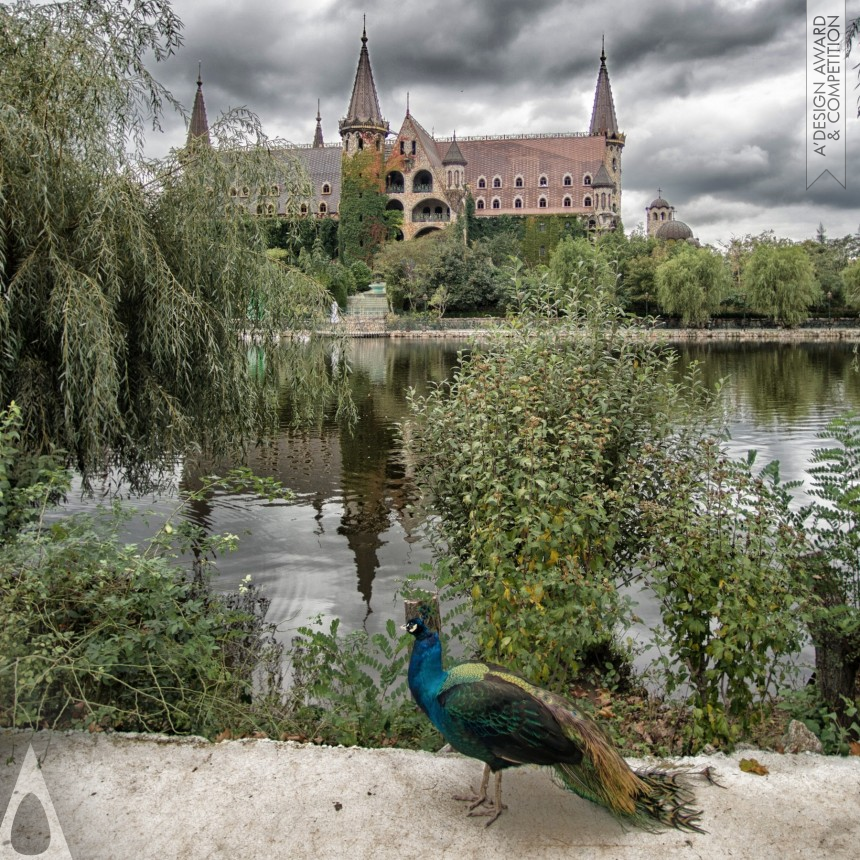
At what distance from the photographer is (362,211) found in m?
Result: 69.4

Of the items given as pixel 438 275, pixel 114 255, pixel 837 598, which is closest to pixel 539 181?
pixel 438 275

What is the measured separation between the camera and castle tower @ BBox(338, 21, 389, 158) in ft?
232

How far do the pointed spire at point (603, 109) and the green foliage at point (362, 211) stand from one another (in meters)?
25.6

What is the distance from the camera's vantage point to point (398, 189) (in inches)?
2844

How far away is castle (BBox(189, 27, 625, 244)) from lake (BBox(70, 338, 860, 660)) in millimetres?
49239

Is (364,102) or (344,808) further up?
(364,102)

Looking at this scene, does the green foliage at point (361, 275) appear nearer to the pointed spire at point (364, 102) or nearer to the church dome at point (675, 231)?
the pointed spire at point (364, 102)

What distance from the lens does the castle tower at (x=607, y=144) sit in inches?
3039

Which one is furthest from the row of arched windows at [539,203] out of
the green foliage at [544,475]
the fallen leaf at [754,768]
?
the fallen leaf at [754,768]

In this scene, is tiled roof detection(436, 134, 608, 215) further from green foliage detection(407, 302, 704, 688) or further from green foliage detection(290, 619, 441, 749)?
green foliage detection(290, 619, 441, 749)

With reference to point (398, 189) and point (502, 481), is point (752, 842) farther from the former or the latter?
point (398, 189)

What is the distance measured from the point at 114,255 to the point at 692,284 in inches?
1993

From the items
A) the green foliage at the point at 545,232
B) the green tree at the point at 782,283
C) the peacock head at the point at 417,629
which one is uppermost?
the green foliage at the point at 545,232

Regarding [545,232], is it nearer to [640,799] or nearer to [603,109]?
[603,109]
